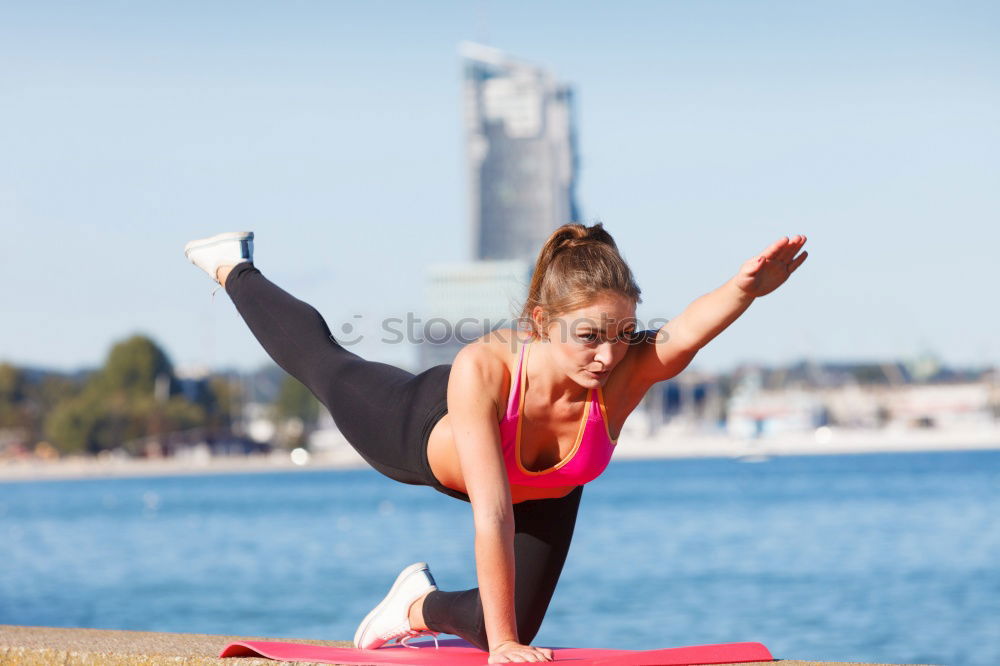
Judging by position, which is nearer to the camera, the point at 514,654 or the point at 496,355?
the point at 514,654

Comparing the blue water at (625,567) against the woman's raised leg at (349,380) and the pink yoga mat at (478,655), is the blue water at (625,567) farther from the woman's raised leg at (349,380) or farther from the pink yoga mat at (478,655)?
the pink yoga mat at (478,655)

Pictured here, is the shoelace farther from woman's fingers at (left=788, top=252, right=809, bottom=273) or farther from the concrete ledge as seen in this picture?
woman's fingers at (left=788, top=252, right=809, bottom=273)

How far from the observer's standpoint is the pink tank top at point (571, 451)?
384cm

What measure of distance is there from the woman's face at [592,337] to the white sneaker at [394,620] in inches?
50.9

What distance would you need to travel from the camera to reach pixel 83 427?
101 meters

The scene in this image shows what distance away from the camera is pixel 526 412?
3.88m

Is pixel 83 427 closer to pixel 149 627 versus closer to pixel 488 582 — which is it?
pixel 149 627

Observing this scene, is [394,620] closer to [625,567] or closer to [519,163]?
[625,567]

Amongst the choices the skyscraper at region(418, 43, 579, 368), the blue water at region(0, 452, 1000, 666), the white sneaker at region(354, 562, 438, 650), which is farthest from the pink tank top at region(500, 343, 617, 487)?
the skyscraper at region(418, 43, 579, 368)

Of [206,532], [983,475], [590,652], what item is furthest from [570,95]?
[590,652]

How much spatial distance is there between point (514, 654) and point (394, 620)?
0.99 m

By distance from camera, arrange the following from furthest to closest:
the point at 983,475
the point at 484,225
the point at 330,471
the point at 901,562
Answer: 1. the point at 484,225
2. the point at 330,471
3. the point at 983,475
4. the point at 901,562

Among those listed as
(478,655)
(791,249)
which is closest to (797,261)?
(791,249)

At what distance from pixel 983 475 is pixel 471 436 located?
75.8 meters
